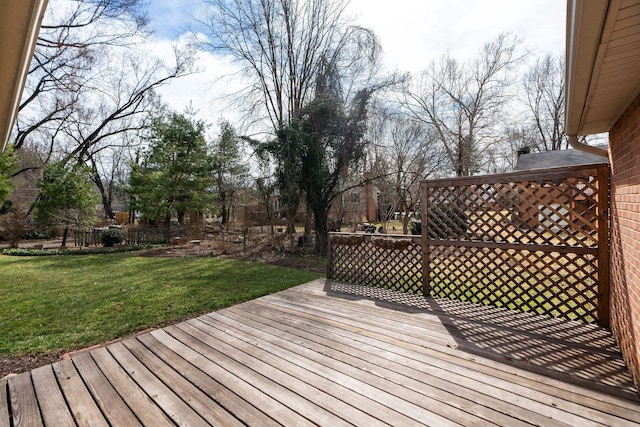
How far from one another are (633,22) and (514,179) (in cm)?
276

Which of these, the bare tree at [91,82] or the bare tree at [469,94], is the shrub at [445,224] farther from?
the bare tree at [469,94]

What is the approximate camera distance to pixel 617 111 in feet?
7.54

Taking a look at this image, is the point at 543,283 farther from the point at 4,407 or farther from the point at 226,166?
the point at 226,166

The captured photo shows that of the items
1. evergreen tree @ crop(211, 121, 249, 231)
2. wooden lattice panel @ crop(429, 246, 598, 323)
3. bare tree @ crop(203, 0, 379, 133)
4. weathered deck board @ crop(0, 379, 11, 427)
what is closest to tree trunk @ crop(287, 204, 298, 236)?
bare tree @ crop(203, 0, 379, 133)

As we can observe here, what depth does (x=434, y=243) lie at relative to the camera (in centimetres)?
429

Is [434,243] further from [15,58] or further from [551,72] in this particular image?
[551,72]

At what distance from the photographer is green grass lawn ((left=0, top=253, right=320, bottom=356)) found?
11.7 feet

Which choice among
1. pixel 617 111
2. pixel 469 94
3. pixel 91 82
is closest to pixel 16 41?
pixel 617 111

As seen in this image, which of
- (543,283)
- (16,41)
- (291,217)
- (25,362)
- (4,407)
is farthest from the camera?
(291,217)

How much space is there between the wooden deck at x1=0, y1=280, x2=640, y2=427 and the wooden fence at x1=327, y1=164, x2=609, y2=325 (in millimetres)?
527

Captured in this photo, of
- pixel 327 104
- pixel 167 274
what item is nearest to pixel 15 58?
pixel 167 274

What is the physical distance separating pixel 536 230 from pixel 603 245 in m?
0.65

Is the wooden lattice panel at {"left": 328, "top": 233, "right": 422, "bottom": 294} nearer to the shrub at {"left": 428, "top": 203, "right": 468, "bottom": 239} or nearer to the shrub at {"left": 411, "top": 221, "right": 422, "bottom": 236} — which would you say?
the shrub at {"left": 428, "top": 203, "right": 468, "bottom": 239}

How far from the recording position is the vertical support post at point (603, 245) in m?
3.03
